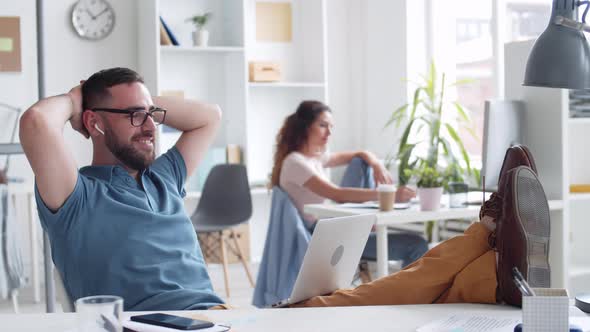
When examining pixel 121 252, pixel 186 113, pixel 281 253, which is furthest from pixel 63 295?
pixel 281 253

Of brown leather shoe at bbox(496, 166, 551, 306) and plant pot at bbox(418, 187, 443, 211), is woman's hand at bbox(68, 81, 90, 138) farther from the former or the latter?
plant pot at bbox(418, 187, 443, 211)

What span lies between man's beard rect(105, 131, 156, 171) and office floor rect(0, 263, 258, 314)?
73.8 inches

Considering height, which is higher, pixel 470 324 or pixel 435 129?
pixel 435 129

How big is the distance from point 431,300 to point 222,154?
4049mm

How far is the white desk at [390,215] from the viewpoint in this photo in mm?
3477

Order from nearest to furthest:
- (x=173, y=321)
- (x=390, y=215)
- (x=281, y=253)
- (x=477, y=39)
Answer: (x=173, y=321) → (x=390, y=215) → (x=281, y=253) → (x=477, y=39)

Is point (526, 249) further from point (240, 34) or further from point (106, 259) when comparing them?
point (240, 34)

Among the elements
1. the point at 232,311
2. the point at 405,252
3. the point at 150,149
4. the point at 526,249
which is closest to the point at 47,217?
the point at 150,149

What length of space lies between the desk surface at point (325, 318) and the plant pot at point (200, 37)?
4.13m

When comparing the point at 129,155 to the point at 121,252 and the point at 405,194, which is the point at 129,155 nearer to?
the point at 121,252

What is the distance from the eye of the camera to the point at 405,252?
13.8ft

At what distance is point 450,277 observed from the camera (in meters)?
1.85

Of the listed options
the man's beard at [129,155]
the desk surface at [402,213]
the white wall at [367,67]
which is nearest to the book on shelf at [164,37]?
the white wall at [367,67]

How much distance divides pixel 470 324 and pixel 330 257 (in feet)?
1.47
